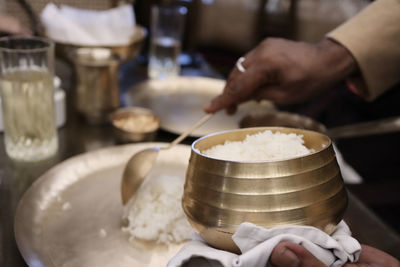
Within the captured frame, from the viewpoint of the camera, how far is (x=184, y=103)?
5.58ft

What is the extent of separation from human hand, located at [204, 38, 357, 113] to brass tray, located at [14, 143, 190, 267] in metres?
0.27

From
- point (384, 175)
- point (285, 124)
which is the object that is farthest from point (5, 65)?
point (384, 175)

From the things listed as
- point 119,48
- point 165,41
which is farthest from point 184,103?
point 165,41

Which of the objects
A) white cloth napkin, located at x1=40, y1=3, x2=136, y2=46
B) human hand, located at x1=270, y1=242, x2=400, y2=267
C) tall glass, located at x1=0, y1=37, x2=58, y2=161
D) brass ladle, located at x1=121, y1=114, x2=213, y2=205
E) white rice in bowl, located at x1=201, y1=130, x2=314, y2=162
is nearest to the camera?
human hand, located at x1=270, y1=242, x2=400, y2=267

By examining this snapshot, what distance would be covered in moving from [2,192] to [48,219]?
0.18 meters

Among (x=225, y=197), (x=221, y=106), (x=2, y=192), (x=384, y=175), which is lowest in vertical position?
(x=384, y=175)

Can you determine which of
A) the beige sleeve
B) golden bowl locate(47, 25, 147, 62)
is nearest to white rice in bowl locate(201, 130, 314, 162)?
the beige sleeve

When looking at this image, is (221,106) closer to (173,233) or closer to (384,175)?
(173,233)

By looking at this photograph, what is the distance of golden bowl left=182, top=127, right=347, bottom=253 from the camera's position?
627mm

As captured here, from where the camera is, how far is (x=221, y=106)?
121 centimetres

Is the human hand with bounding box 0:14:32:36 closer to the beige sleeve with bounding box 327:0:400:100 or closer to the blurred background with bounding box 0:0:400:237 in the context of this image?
the blurred background with bounding box 0:0:400:237

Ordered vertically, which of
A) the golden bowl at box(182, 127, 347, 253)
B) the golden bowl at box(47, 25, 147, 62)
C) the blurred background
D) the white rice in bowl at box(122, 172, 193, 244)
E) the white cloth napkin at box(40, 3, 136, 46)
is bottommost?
the blurred background

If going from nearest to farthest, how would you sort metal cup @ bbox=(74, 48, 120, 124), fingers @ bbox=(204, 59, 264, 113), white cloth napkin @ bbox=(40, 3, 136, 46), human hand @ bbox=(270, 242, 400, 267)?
human hand @ bbox=(270, 242, 400, 267) → fingers @ bbox=(204, 59, 264, 113) → metal cup @ bbox=(74, 48, 120, 124) → white cloth napkin @ bbox=(40, 3, 136, 46)

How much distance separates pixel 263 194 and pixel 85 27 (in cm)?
125
